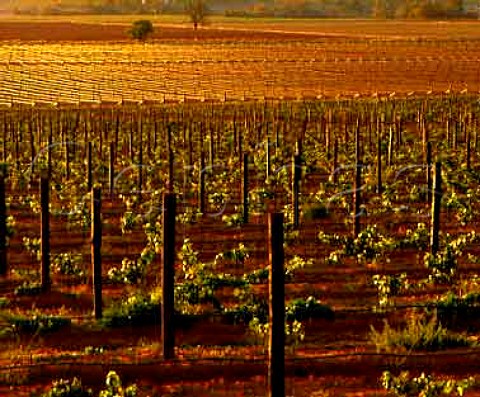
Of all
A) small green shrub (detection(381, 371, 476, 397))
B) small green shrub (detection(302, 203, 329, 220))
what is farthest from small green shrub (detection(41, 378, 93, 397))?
small green shrub (detection(302, 203, 329, 220))

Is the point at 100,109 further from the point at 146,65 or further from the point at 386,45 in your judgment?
the point at 386,45

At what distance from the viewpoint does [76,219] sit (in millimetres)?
19953

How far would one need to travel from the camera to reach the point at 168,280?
10.4m

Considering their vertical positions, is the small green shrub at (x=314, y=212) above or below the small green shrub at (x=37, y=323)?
below

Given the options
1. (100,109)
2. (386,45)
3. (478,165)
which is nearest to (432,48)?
(386,45)

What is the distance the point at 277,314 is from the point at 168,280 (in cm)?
186

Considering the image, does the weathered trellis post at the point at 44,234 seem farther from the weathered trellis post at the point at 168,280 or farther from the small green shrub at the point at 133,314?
the weathered trellis post at the point at 168,280

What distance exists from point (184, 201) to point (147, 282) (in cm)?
773

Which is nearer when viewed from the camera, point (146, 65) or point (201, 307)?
point (201, 307)

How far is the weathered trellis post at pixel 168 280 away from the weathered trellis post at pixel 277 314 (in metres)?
1.78

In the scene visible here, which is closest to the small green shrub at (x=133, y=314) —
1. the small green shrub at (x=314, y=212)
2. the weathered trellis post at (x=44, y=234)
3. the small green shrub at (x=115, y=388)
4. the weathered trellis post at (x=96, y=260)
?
the weathered trellis post at (x=96, y=260)

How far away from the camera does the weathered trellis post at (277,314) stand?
8836 millimetres

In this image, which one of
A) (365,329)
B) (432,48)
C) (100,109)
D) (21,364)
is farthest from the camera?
(432,48)

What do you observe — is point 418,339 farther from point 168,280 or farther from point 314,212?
point 314,212
